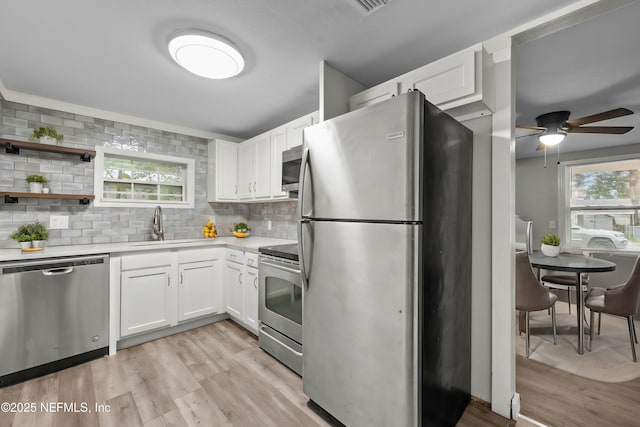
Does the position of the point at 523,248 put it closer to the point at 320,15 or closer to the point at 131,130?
the point at 320,15

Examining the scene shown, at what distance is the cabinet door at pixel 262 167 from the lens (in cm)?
327

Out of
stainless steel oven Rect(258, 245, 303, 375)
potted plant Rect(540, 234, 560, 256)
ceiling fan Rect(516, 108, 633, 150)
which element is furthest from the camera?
potted plant Rect(540, 234, 560, 256)

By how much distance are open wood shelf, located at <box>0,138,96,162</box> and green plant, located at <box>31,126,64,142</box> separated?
0.28 feet

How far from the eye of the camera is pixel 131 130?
3.22 metres

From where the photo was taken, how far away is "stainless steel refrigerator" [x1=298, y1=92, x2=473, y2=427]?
127 centimetres

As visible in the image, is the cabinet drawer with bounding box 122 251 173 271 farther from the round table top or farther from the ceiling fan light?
the ceiling fan light

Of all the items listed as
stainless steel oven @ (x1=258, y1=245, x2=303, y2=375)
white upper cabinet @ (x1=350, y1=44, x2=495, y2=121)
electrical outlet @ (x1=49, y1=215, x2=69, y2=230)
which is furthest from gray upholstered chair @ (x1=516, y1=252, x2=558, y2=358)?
electrical outlet @ (x1=49, y1=215, x2=69, y2=230)

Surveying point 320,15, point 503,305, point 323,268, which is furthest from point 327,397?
point 320,15

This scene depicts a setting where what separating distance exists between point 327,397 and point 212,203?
304 cm

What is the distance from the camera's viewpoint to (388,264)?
1.32 meters

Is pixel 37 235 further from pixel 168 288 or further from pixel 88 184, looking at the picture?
pixel 168 288

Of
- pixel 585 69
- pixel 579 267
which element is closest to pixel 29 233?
pixel 585 69

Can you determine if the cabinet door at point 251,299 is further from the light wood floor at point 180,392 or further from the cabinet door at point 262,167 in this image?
the cabinet door at point 262,167

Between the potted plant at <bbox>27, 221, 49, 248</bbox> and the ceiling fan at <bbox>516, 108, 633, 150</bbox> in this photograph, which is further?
the ceiling fan at <bbox>516, 108, 633, 150</bbox>
